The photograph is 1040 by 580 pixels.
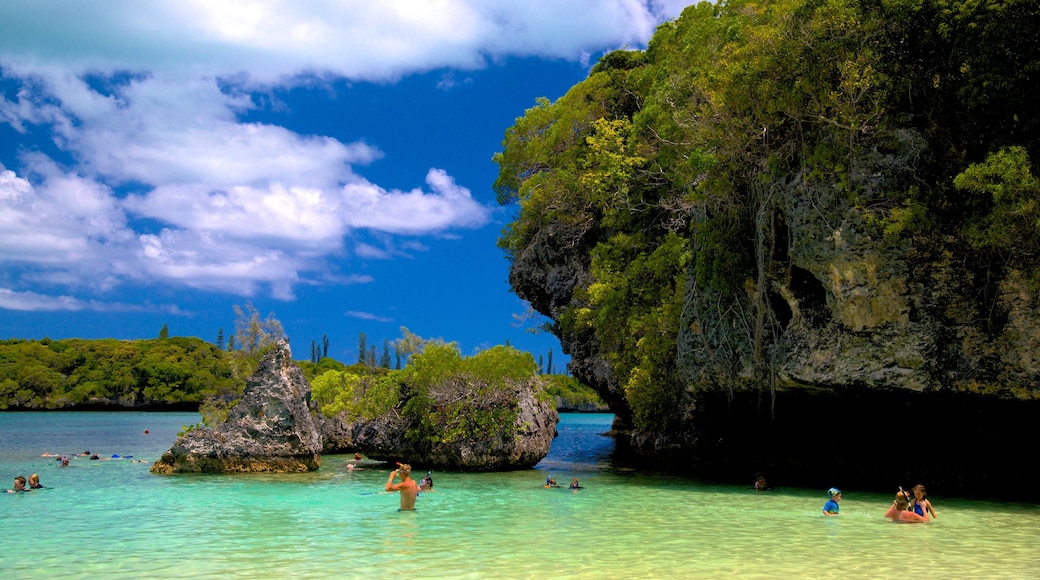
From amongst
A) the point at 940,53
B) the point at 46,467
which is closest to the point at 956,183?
the point at 940,53

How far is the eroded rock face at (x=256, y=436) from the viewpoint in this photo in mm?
20969

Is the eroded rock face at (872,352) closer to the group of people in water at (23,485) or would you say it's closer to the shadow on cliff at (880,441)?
the shadow on cliff at (880,441)

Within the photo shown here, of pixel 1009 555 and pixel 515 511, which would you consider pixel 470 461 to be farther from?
pixel 1009 555

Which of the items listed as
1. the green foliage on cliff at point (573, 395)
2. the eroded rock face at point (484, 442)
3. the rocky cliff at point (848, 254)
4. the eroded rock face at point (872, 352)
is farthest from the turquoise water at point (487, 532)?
the green foliage on cliff at point (573, 395)

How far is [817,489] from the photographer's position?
750 inches

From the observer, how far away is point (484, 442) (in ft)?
73.3

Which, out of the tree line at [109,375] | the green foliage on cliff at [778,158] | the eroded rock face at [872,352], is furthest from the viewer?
the tree line at [109,375]

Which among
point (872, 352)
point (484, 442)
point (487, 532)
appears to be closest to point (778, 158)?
point (872, 352)

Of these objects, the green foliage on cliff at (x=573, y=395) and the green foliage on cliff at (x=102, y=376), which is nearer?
the green foliage on cliff at (x=102, y=376)

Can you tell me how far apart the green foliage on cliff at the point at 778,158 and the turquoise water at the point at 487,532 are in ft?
16.8

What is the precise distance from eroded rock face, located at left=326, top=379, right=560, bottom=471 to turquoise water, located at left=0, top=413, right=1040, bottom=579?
6.89 feet

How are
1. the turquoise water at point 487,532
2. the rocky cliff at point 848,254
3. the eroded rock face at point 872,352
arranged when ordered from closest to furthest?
1. the turquoise water at point 487,532
2. the rocky cliff at point 848,254
3. the eroded rock face at point 872,352

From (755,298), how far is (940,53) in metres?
6.99

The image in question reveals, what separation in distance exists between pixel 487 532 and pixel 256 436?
1195 centimetres
